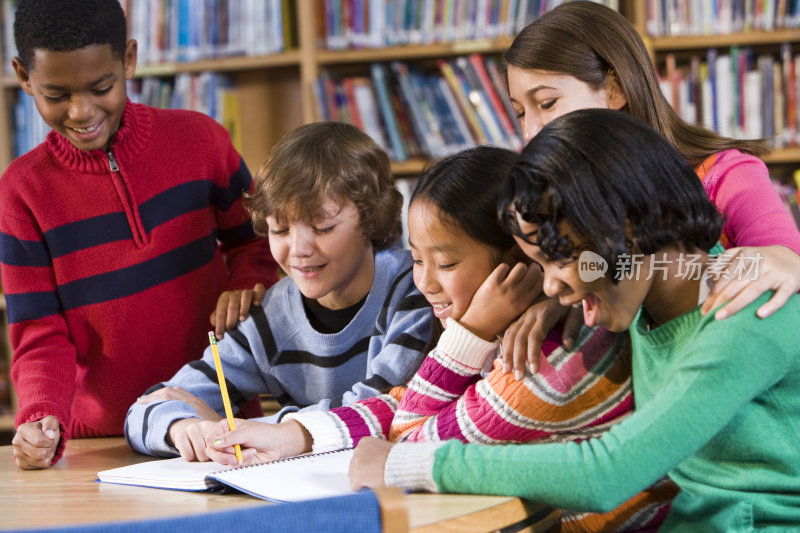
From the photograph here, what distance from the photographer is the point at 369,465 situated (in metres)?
0.96

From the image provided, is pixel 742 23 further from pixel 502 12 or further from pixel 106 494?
pixel 106 494

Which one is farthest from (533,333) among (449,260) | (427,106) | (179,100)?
(179,100)

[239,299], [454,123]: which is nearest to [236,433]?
[239,299]

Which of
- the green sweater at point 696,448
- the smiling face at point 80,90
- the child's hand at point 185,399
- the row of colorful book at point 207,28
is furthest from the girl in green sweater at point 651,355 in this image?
the row of colorful book at point 207,28

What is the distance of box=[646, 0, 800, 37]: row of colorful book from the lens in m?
2.61

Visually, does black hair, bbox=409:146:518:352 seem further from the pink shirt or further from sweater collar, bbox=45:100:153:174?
sweater collar, bbox=45:100:153:174

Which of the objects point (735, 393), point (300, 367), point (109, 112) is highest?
point (109, 112)

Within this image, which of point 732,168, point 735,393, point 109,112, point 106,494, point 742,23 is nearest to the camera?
point 735,393

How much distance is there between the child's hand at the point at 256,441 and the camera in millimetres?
1149

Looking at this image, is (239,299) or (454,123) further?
(454,123)

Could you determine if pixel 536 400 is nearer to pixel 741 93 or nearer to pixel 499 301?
pixel 499 301

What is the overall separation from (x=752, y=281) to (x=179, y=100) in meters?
2.34

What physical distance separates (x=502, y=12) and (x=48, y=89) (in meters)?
1.61

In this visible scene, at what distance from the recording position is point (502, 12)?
2.70m
